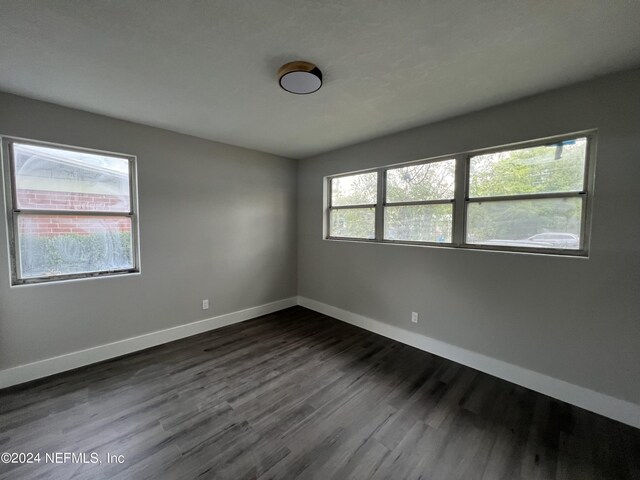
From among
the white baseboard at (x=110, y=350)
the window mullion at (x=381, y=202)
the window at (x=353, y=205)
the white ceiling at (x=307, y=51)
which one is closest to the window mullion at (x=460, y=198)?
the white ceiling at (x=307, y=51)

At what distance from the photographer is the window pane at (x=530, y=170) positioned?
2.04 metres

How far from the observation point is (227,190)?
3.51 m

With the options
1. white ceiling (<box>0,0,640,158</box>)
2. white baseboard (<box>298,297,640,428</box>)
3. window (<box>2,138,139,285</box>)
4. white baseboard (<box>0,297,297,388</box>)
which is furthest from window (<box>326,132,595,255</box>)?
window (<box>2,138,139,285</box>)

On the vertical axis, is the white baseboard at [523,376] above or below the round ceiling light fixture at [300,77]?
below

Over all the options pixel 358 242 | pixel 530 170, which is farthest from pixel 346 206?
pixel 530 170

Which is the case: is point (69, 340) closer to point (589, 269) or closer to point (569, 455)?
point (569, 455)

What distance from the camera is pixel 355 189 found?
12.1 feet

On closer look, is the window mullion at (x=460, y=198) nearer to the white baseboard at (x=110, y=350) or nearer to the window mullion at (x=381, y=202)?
the window mullion at (x=381, y=202)

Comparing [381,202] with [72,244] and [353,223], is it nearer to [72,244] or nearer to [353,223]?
[353,223]

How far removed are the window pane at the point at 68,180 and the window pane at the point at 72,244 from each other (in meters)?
0.13

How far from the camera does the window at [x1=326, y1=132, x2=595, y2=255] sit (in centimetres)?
205

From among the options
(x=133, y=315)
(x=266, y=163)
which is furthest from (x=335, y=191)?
(x=133, y=315)

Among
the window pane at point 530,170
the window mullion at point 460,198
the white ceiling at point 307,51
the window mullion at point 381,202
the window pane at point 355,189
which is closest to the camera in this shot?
the white ceiling at point 307,51

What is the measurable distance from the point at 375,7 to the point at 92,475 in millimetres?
3006
